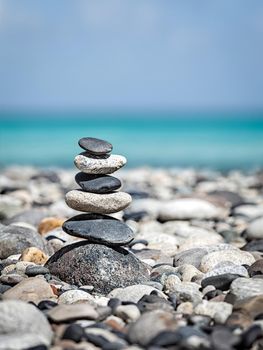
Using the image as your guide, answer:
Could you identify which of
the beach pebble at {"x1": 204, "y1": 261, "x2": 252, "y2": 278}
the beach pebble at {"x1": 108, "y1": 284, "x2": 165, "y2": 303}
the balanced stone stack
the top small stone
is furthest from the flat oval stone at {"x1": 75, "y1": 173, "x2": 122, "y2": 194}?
the beach pebble at {"x1": 204, "y1": 261, "x2": 252, "y2": 278}

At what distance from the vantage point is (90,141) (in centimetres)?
603

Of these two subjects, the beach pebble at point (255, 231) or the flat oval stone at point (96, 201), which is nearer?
the flat oval stone at point (96, 201)

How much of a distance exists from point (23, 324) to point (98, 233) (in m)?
1.71

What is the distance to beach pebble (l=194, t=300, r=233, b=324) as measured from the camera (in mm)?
4785

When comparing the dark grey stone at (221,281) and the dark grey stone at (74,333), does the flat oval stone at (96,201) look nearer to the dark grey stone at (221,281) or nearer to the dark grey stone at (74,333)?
the dark grey stone at (221,281)

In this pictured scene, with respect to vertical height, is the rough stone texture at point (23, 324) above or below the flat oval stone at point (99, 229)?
below

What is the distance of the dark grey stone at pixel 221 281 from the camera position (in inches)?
219

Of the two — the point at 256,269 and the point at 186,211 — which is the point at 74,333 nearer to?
the point at 256,269

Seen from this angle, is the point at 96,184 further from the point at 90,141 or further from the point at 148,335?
the point at 148,335

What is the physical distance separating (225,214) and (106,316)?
6.45 metres

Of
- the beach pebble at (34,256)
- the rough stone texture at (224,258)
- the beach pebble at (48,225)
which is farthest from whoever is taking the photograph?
the beach pebble at (48,225)

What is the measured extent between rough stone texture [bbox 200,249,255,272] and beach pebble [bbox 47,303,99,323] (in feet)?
6.23

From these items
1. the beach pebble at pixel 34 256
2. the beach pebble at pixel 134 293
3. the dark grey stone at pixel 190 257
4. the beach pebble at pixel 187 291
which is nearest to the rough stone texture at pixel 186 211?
the dark grey stone at pixel 190 257

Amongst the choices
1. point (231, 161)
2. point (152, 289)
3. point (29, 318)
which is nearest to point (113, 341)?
point (29, 318)
